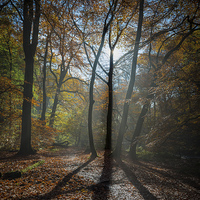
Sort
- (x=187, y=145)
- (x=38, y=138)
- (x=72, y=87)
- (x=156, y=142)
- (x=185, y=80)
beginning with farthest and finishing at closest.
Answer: (x=72, y=87)
(x=187, y=145)
(x=38, y=138)
(x=156, y=142)
(x=185, y=80)

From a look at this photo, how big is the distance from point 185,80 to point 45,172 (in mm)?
5448

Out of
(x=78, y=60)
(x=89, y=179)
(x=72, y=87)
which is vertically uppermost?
(x=78, y=60)

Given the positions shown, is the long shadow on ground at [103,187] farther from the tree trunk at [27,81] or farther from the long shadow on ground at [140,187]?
the tree trunk at [27,81]

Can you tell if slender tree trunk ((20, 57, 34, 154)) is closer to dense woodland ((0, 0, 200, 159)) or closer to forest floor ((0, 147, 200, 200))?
dense woodland ((0, 0, 200, 159))

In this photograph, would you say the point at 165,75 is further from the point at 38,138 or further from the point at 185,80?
the point at 38,138

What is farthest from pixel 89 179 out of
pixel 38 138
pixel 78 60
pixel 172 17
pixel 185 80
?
pixel 78 60

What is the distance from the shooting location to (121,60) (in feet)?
32.6

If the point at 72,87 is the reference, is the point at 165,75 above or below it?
below

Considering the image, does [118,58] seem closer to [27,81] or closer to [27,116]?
[27,81]

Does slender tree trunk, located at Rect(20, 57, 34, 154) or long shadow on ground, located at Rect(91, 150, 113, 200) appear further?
slender tree trunk, located at Rect(20, 57, 34, 154)

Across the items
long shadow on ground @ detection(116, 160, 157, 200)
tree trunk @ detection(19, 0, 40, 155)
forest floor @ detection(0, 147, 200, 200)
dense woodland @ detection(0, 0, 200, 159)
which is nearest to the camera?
A: forest floor @ detection(0, 147, 200, 200)

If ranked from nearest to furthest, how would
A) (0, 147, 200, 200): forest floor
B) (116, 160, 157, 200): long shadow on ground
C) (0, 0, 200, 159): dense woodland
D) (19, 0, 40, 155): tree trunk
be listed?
1. (0, 147, 200, 200): forest floor
2. (116, 160, 157, 200): long shadow on ground
3. (0, 0, 200, 159): dense woodland
4. (19, 0, 40, 155): tree trunk

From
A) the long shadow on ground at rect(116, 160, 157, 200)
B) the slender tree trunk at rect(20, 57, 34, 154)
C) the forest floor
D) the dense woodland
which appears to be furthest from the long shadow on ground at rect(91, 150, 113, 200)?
the slender tree trunk at rect(20, 57, 34, 154)

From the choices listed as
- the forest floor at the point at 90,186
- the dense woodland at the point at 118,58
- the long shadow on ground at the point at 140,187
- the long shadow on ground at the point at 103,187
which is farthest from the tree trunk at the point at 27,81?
the long shadow on ground at the point at 140,187
